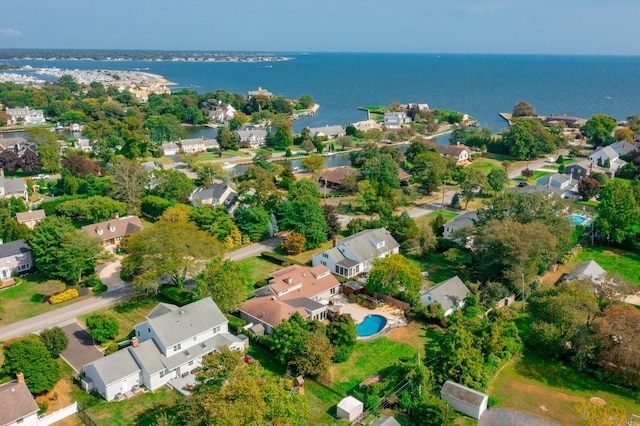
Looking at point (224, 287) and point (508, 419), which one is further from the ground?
point (224, 287)

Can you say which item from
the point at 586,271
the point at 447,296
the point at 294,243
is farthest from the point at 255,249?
the point at 586,271

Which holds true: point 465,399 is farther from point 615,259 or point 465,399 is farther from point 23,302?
point 23,302

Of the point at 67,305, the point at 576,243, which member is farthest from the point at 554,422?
the point at 67,305

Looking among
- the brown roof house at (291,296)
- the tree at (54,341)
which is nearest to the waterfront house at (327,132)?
the brown roof house at (291,296)

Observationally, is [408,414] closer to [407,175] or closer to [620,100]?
[407,175]

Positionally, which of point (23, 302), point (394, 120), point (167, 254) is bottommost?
point (23, 302)

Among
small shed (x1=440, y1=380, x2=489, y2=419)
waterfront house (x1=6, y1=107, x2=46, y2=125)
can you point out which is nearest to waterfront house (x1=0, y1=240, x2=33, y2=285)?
small shed (x1=440, y1=380, x2=489, y2=419)

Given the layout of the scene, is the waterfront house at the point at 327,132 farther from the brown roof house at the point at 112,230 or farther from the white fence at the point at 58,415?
the white fence at the point at 58,415
